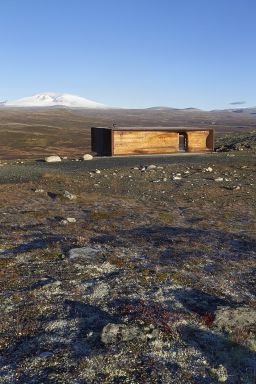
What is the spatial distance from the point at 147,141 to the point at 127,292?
28807mm

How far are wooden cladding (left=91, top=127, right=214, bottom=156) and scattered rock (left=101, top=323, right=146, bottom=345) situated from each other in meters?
28.2

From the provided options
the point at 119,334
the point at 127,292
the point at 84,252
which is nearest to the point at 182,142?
the point at 84,252

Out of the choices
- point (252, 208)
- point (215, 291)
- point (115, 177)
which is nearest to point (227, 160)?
point (115, 177)

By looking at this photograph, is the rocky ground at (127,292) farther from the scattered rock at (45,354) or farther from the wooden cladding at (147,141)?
the wooden cladding at (147,141)

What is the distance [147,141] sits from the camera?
119 ft

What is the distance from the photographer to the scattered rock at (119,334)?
6488 mm

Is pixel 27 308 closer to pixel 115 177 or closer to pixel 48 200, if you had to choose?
pixel 48 200

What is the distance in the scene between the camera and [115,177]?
2400 centimetres

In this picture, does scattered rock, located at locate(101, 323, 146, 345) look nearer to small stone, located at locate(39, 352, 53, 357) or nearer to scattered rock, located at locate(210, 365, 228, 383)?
small stone, located at locate(39, 352, 53, 357)

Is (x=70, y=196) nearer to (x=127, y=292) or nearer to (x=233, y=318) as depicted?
(x=127, y=292)

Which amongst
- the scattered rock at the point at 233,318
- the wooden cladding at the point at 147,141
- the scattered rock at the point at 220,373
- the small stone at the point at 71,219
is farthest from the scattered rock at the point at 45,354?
the wooden cladding at the point at 147,141

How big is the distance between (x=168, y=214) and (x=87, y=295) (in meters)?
7.68

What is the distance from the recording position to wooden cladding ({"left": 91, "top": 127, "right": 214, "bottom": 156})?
1378 inches

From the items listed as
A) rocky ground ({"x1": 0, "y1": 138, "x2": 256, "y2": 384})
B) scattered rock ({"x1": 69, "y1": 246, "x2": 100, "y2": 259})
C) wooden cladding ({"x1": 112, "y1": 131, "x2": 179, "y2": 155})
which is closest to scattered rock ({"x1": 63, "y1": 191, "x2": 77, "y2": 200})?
rocky ground ({"x1": 0, "y1": 138, "x2": 256, "y2": 384})
